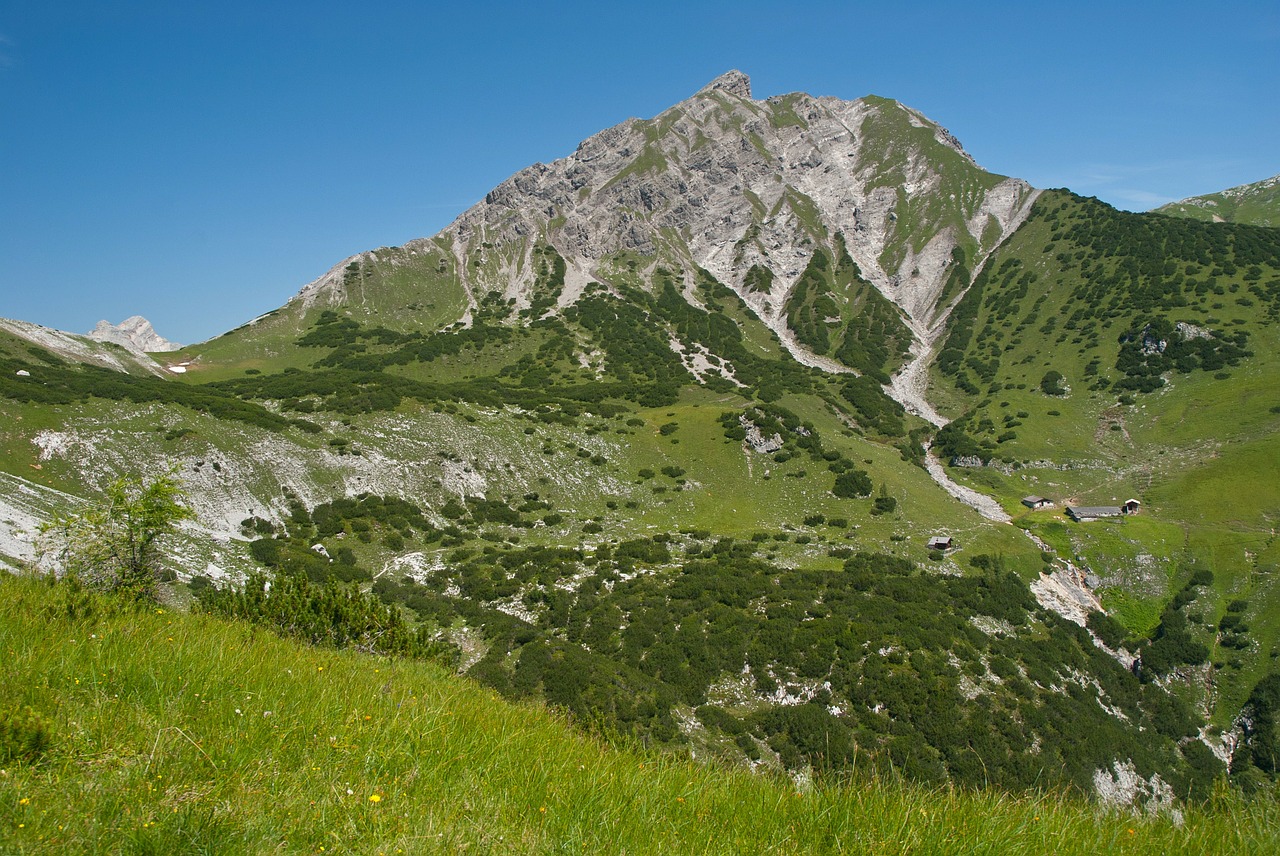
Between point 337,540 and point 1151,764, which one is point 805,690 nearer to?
point 1151,764

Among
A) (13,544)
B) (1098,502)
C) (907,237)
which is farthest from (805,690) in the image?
(907,237)

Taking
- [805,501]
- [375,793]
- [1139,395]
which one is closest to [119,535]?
[375,793]

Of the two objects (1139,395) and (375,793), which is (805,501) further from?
(1139,395)

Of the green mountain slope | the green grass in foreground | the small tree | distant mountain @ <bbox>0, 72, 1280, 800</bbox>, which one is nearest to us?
the green grass in foreground

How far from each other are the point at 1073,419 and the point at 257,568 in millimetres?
119460

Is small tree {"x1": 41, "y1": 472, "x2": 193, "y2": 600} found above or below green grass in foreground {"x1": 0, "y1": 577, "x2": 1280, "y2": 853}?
below

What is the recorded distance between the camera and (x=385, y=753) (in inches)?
196

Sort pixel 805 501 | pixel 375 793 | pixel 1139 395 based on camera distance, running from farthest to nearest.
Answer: pixel 1139 395 < pixel 805 501 < pixel 375 793

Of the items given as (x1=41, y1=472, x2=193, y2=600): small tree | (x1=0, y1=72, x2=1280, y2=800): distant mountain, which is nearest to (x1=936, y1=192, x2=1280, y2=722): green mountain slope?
(x1=0, y1=72, x2=1280, y2=800): distant mountain

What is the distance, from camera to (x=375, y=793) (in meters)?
4.41

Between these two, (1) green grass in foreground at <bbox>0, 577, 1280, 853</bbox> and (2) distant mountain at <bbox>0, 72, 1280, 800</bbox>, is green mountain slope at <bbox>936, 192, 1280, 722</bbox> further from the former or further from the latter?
(1) green grass in foreground at <bbox>0, 577, 1280, 853</bbox>

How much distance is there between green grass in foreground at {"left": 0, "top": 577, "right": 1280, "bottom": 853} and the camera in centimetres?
365

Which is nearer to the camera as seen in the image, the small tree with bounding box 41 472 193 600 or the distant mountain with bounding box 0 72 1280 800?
the small tree with bounding box 41 472 193 600

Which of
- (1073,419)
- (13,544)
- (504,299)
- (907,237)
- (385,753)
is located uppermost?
(907,237)
